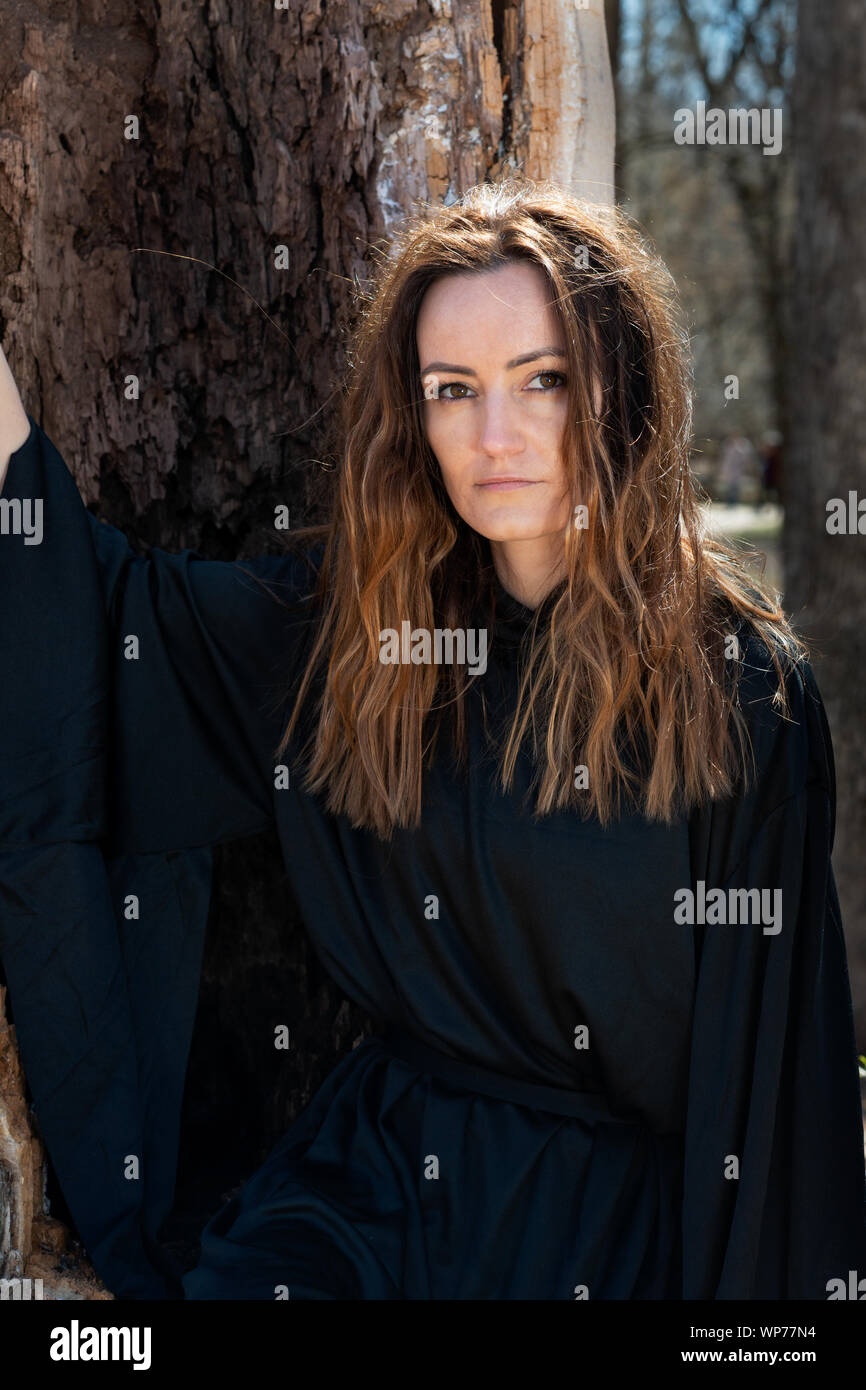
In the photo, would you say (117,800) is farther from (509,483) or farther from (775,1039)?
(775,1039)

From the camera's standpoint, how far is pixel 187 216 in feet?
9.51

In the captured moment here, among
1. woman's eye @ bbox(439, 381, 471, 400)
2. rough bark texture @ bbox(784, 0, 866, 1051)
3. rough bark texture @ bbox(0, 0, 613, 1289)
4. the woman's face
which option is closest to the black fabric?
the woman's face

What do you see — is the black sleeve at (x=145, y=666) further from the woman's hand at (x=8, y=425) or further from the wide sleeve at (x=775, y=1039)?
the wide sleeve at (x=775, y=1039)

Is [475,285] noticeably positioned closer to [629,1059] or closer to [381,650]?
[381,650]

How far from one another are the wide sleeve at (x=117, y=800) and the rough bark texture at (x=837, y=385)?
3.21m

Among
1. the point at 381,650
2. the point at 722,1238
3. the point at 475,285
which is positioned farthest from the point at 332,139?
the point at 722,1238

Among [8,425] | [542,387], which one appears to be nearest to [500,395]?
[542,387]

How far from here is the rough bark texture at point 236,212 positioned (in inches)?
109

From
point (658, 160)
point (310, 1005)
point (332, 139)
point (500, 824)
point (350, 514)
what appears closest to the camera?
point (500, 824)

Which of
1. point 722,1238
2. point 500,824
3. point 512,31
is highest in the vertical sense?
point 512,31

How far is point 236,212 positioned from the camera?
2.87 meters
